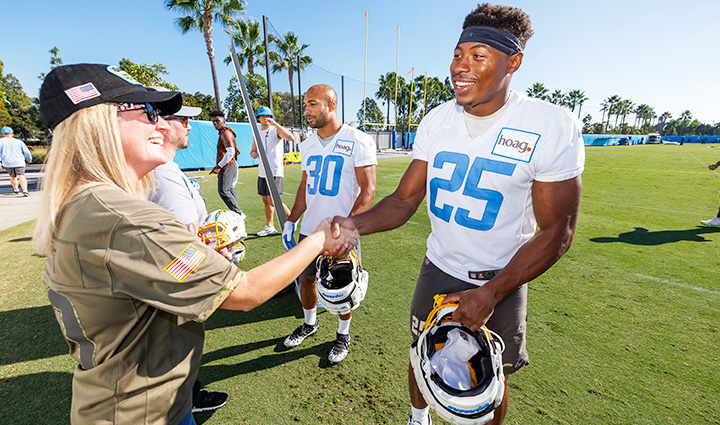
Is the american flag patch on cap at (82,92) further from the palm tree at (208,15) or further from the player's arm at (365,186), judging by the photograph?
the palm tree at (208,15)

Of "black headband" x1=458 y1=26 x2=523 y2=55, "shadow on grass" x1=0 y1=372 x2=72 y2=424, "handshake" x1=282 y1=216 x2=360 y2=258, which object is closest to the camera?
"black headband" x1=458 y1=26 x2=523 y2=55

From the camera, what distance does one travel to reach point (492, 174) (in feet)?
5.94

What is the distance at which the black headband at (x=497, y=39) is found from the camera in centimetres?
180

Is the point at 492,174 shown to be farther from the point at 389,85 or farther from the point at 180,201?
→ the point at 389,85

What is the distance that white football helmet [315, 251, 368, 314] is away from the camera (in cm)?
236

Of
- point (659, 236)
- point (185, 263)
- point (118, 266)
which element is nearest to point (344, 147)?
point (185, 263)

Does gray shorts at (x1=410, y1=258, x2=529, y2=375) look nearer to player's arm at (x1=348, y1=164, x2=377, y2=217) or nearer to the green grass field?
the green grass field

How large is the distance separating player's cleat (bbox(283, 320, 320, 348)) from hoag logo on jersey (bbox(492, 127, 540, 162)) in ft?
9.06

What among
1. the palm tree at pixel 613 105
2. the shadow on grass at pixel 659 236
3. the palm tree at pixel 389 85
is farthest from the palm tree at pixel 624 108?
the shadow on grass at pixel 659 236

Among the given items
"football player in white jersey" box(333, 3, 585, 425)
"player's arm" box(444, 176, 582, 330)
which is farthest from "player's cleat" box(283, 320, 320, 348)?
"player's arm" box(444, 176, 582, 330)

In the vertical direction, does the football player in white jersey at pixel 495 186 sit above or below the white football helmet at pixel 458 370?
above

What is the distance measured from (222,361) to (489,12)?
12.2 ft

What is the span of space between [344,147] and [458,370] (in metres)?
2.35

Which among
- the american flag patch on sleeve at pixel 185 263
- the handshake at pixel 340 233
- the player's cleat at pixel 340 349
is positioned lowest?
the player's cleat at pixel 340 349
